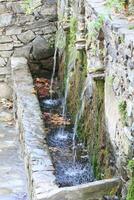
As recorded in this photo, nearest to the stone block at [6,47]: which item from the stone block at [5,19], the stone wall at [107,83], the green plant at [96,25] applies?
the stone block at [5,19]

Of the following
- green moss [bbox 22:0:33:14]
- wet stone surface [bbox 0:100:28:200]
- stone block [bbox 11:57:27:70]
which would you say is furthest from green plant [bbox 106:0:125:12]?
green moss [bbox 22:0:33:14]

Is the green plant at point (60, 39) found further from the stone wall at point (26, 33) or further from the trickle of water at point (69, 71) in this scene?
the trickle of water at point (69, 71)

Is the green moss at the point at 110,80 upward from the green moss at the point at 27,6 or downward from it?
upward

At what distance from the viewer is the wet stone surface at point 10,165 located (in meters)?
5.95

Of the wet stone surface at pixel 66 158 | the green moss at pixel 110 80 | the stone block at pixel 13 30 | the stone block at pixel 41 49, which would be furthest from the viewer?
the stone block at pixel 41 49

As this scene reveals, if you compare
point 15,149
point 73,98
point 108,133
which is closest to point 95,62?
point 108,133

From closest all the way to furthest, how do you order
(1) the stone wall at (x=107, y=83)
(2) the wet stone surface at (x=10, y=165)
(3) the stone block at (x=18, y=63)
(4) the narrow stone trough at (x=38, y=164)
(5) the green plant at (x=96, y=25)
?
(1) the stone wall at (x=107, y=83) → (4) the narrow stone trough at (x=38, y=164) → (5) the green plant at (x=96, y=25) → (2) the wet stone surface at (x=10, y=165) → (3) the stone block at (x=18, y=63)

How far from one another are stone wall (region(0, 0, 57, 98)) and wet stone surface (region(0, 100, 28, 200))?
1191 mm

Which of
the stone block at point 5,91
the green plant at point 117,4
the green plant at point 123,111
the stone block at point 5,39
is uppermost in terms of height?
the green plant at point 117,4

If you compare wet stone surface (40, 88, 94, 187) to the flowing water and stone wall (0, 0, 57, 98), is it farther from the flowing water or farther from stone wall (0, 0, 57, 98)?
stone wall (0, 0, 57, 98)

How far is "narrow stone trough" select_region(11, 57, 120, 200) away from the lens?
439cm

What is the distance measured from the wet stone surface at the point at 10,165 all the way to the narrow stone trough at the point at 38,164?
0.37 metres

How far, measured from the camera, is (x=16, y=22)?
350 inches

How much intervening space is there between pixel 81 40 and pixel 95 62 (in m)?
0.98
